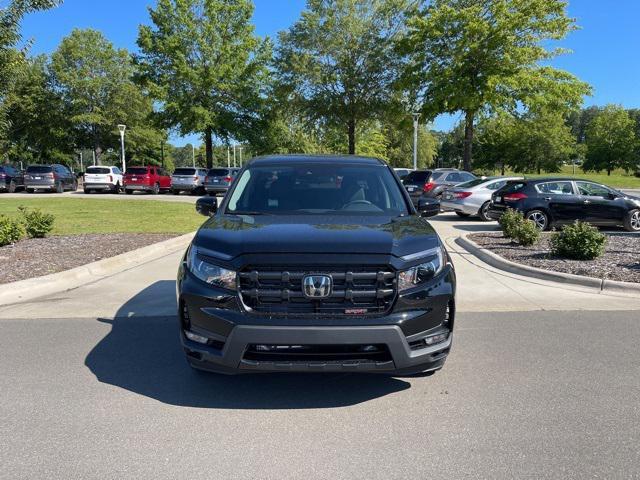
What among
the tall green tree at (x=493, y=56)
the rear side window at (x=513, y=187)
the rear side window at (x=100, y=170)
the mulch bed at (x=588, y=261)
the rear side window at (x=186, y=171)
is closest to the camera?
the mulch bed at (x=588, y=261)

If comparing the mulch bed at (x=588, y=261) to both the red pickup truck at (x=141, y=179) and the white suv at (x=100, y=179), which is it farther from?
the white suv at (x=100, y=179)

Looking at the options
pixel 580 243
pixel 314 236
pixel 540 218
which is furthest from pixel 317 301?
pixel 540 218

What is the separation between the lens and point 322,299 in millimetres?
3400

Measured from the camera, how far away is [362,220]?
420 cm

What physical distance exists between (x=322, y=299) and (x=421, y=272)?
713 mm

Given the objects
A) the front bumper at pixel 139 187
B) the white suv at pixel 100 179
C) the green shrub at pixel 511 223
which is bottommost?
the green shrub at pixel 511 223

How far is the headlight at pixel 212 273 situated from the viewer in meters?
3.47

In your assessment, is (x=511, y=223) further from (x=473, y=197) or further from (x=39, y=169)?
(x=39, y=169)

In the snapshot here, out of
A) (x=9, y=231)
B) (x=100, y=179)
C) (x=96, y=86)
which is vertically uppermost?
(x=96, y=86)

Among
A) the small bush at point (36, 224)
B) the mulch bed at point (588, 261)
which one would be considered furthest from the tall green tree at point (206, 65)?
the mulch bed at point (588, 261)

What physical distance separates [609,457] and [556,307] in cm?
368

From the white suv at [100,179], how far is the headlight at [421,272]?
31230mm

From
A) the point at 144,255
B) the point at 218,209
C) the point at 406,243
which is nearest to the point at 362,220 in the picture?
the point at 406,243

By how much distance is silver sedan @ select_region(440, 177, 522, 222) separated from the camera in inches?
655
